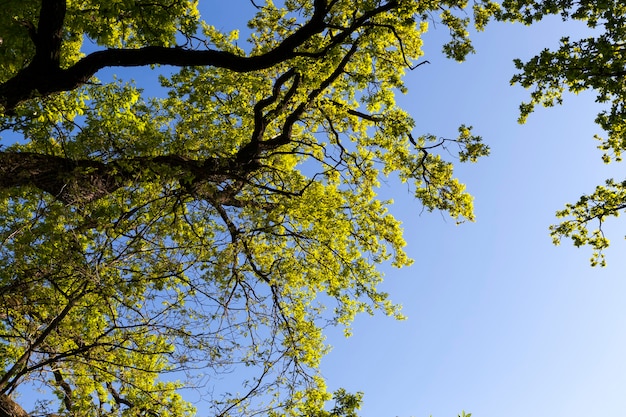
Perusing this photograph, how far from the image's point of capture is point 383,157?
13836 mm

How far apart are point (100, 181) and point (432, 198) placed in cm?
766

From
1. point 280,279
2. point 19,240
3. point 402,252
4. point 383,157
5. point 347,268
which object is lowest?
point 19,240

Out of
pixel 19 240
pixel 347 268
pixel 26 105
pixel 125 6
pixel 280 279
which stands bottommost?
pixel 19 240

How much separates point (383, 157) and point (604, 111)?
558 cm

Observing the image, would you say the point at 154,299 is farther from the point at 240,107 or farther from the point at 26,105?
the point at 240,107

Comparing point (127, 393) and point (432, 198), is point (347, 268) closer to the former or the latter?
point (432, 198)

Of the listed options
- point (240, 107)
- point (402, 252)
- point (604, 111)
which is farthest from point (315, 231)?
point (604, 111)

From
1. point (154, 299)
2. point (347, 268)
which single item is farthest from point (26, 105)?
point (347, 268)

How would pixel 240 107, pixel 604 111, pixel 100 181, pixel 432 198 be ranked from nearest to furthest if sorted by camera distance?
pixel 100 181 < pixel 604 111 < pixel 432 198 < pixel 240 107

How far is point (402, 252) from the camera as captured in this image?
A: 13.8m

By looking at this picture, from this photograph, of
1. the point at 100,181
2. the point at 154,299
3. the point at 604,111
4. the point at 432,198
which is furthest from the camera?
the point at 432,198

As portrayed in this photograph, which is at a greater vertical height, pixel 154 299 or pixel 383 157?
pixel 383 157

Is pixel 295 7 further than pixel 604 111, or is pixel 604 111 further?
pixel 295 7

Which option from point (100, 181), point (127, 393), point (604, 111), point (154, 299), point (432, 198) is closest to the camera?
point (154, 299)
